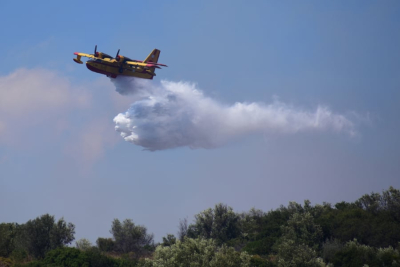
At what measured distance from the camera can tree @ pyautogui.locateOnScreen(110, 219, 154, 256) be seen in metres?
61.6

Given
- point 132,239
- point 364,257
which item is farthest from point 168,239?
point 364,257

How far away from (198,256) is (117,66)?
30141 mm

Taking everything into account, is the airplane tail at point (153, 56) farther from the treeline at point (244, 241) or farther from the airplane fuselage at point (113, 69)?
the treeline at point (244, 241)

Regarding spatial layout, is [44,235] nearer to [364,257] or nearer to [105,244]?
[105,244]

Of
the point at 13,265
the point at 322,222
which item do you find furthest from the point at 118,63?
the point at 322,222

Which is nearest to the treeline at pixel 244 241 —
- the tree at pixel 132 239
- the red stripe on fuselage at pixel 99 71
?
the tree at pixel 132 239

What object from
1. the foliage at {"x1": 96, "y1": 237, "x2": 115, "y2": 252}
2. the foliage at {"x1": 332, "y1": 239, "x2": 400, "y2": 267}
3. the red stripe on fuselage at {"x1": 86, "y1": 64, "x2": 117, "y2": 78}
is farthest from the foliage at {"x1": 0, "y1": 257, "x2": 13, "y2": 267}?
the foliage at {"x1": 332, "y1": 239, "x2": 400, "y2": 267}

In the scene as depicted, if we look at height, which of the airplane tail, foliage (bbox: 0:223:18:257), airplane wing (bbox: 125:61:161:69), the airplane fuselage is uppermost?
the airplane tail

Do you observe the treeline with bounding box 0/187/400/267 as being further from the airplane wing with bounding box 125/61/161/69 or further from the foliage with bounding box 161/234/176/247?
the airplane wing with bounding box 125/61/161/69

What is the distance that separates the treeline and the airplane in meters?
16.4

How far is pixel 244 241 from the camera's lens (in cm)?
6775

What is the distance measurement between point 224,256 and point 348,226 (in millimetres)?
31822

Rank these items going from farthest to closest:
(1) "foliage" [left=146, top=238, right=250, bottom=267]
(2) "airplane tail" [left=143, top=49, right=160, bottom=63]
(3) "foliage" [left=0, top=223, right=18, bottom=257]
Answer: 1. (2) "airplane tail" [left=143, top=49, right=160, bottom=63]
2. (3) "foliage" [left=0, top=223, right=18, bottom=257]
3. (1) "foliage" [left=146, top=238, right=250, bottom=267]

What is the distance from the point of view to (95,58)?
59594 millimetres
